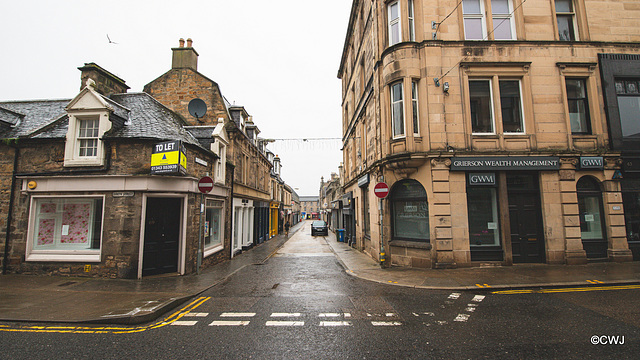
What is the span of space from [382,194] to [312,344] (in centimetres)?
716

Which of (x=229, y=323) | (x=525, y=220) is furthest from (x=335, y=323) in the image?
(x=525, y=220)

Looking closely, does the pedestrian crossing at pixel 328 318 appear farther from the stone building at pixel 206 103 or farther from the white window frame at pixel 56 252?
the stone building at pixel 206 103

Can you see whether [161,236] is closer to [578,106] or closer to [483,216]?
[483,216]

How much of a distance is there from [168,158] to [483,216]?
1225 centimetres

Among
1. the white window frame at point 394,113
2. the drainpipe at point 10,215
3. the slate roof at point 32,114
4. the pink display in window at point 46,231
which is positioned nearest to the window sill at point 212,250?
the pink display in window at point 46,231

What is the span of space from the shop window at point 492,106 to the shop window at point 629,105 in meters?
4.54

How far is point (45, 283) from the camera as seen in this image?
334 inches

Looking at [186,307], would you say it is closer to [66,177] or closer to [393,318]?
[393,318]

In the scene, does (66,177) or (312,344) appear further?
(66,177)

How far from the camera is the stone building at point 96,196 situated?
941 cm

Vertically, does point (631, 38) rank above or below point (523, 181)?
above

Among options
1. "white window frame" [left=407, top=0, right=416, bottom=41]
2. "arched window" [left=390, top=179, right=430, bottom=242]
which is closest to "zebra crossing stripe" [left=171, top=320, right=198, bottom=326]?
"arched window" [left=390, top=179, right=430, bottom=242]

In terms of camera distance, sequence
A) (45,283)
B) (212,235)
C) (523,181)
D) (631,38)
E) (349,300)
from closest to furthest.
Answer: (349,300) → (45,283) → (523,181) → (631,38) → (212,235)

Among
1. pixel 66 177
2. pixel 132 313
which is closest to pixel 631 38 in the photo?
pixel 132 313
